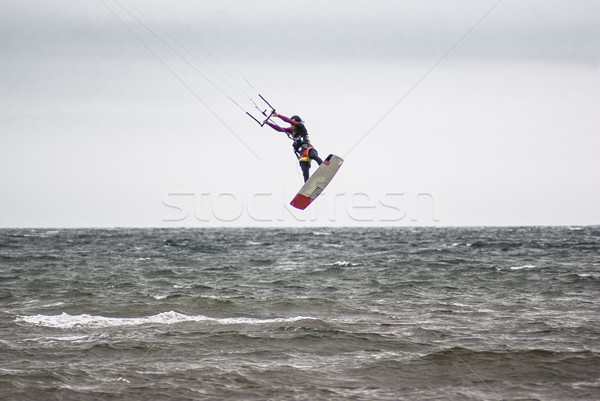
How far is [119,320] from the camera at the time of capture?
16.5 meters

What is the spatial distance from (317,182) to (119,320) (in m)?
6.87

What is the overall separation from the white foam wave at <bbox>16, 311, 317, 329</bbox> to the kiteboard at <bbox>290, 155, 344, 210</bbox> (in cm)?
329

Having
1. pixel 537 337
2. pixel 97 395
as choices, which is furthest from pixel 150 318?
pixel 537 337

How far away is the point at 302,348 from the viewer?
43.8 ft

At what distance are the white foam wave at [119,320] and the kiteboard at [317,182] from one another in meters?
3.29

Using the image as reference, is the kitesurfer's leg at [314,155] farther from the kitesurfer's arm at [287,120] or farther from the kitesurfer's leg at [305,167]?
the kitesurfer's arm at [287,120]

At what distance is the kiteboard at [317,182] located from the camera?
53.1 feet

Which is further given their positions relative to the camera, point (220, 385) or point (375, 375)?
point (375, 375)

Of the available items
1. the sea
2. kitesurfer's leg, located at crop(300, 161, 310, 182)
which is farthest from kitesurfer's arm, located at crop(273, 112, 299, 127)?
the sea

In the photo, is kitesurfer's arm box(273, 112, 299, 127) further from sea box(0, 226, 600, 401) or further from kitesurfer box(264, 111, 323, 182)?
sea box(0, 226, 600, 401)

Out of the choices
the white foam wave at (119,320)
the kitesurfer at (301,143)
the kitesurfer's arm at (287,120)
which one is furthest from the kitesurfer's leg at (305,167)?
the white foam wave at (119,320)

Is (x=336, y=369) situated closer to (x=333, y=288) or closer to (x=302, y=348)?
(x=302, y=348)

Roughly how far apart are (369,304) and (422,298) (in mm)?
2406

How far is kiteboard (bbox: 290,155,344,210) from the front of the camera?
16172mm
